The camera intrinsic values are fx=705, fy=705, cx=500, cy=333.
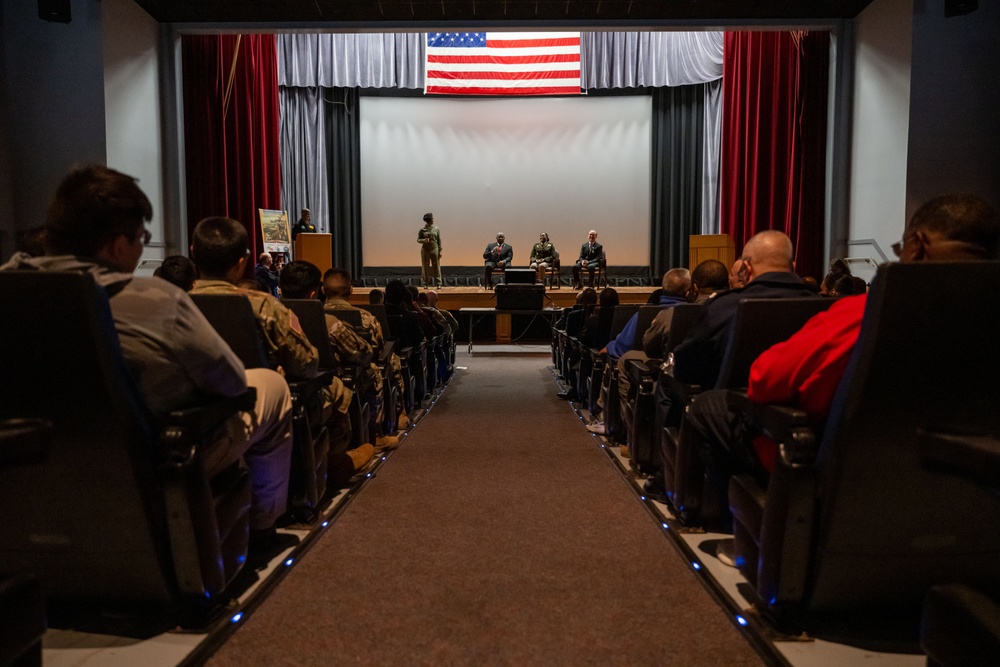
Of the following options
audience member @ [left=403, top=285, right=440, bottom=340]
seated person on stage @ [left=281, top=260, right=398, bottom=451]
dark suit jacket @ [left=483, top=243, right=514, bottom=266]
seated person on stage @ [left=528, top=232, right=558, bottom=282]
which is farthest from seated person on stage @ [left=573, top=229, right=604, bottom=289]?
seated person on stage @ [left=281, top=260, right=398, bottom=451]

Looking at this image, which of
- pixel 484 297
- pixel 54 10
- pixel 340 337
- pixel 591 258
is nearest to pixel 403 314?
pixel 340 337

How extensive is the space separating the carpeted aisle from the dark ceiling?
18.0ft

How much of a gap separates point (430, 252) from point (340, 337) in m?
9.01

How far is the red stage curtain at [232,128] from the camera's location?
9164 millimetres

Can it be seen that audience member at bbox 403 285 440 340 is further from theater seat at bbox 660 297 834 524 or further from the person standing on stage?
the person standing on stage

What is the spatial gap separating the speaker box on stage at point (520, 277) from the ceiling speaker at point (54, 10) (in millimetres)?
5544

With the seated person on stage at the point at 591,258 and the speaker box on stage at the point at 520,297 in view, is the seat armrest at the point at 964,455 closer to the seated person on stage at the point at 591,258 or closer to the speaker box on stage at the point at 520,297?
the speaker box on stage at the point at 520,297

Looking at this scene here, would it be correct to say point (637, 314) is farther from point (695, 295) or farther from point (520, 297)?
point (520, 297)

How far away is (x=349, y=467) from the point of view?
9.61 feet

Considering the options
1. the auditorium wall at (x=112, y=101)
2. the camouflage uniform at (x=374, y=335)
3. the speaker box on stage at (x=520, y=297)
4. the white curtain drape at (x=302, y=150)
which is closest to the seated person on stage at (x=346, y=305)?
the camouflage uniform at (x=374, y=335)

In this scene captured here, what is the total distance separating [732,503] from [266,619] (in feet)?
3.83

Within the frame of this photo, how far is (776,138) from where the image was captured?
9.48 m

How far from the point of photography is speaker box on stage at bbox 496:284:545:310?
9.20 meters

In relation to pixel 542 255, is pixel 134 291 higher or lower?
lower
